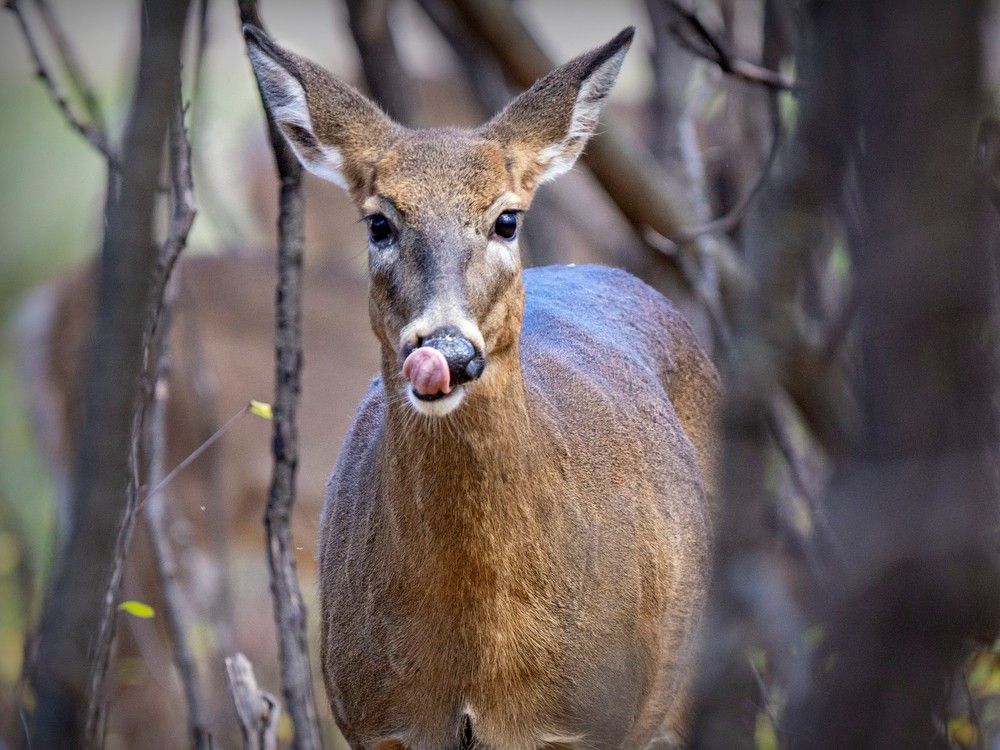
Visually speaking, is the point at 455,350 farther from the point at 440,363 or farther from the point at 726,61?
the point at 726,61

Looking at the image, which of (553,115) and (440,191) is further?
(553,115)

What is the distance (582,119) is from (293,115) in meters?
1.01

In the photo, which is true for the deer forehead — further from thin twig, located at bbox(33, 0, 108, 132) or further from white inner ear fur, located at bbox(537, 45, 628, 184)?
thin twig, located at bbox(33, 0, 108, 132)

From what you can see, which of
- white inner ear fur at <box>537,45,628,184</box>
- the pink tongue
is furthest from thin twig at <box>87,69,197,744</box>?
white inner ear fur at <box>537,45,628,184</box>

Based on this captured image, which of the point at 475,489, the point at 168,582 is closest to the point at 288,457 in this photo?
the point at 168,582

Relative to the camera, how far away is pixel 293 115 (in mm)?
5066

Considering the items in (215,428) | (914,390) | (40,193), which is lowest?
(40,193)

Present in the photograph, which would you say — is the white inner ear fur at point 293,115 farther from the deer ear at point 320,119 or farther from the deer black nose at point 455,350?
the deer black nose at point 455,350

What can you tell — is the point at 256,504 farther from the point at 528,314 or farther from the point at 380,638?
the point at 380,638

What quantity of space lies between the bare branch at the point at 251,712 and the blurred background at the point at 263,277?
32.0 inches

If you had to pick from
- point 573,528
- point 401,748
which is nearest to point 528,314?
point 573,528

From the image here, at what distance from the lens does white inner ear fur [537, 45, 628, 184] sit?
5180mm

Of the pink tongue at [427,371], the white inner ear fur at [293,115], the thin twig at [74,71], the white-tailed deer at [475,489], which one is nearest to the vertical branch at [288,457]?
the white-tailed deer at [475,489]

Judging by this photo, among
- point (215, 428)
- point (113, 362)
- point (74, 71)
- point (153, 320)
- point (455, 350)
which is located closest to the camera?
point (113, 362)
